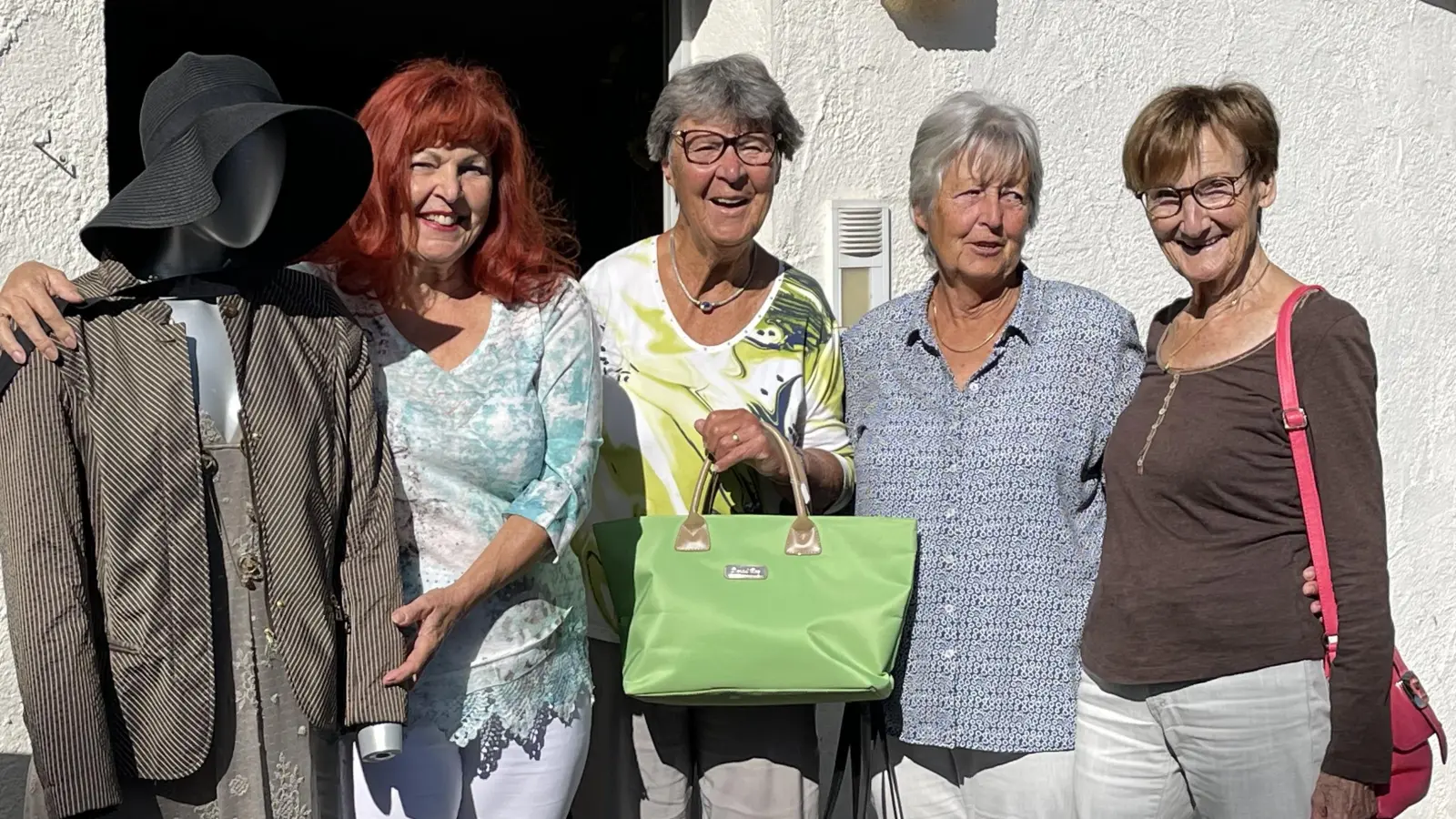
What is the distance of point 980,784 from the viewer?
110 inches

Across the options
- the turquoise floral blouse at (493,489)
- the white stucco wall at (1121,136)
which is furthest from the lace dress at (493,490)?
the white stucco wall at (1121,136)

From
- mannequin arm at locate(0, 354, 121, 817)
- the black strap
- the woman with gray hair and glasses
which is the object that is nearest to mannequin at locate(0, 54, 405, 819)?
mannequin arm at locate(0, 354, 121, 817)

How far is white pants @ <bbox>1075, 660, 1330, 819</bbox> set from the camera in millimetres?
2518

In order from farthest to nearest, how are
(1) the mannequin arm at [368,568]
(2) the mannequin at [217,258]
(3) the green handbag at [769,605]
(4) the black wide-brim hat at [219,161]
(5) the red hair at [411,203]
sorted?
(3) the green handbag at [769,605] → (5) the red hair at [411,203] → (1) the mannequin arm at [368,568] → (2) the mannequin at [217,258] → (4) the black wide-brim hat at [219,161]

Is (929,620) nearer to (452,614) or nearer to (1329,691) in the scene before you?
(1329,691)

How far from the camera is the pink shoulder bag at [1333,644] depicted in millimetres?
2469

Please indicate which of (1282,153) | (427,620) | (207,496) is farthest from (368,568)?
(1282,153)

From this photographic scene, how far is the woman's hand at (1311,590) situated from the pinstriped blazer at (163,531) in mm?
1495

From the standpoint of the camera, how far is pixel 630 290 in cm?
304

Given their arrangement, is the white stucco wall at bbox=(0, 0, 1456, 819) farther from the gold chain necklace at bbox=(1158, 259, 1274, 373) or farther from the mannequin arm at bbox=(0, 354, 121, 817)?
the gold chain necklace at bbox=(1158, 259, 1274, 373)

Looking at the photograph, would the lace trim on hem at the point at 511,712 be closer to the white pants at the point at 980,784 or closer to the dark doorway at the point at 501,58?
the white pants at the point at 980,784

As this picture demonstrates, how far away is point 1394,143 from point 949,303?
3.22 m

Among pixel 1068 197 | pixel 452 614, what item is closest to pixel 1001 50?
pixel 1068 197

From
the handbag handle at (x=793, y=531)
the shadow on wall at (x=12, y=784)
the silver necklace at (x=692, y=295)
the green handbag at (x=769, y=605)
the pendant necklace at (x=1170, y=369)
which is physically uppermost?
the silver necklace at (x=692, y=295)
